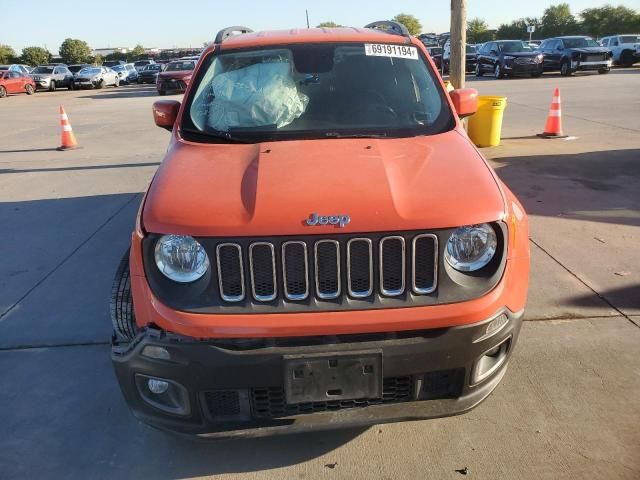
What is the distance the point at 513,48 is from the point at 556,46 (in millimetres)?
2079

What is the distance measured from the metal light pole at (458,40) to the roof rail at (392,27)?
5.01m

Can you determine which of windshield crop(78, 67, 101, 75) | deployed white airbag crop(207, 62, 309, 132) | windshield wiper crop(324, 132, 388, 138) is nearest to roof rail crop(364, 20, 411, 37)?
deployed white airbag crop(207, 62, 309, 132)

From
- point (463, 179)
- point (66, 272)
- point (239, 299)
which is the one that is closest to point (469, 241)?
point (463, 179)

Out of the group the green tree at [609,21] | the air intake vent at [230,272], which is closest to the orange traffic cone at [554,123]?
the air intake vent at [230,272]

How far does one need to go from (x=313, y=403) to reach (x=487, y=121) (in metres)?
8.49

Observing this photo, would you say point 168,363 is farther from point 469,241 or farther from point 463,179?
point 463,179

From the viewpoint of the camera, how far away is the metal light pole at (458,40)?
928 centimetres

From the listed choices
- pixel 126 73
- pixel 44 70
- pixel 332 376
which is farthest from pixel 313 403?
pixel 126 73

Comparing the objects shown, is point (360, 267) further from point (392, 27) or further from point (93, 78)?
point (93, 78)

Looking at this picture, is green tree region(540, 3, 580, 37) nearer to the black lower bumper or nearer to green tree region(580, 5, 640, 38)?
green tree region(580, 5, 640, 38)

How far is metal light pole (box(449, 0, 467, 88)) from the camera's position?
9.28 m

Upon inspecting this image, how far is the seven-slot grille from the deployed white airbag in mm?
1303

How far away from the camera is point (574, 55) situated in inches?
1028

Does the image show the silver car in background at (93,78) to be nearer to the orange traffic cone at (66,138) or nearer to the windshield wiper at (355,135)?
the orange traffic cone at (66,138)
